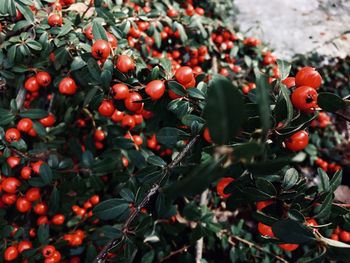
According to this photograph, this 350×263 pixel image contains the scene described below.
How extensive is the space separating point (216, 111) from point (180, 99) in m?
0.95

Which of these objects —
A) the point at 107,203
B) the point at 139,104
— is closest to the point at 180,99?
the point at 139,104

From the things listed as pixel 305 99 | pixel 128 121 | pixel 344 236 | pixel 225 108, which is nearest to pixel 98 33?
pixel 128 121

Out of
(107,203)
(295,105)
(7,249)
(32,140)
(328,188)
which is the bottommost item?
(7,249)

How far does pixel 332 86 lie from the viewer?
3.65 metres

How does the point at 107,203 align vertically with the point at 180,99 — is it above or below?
below

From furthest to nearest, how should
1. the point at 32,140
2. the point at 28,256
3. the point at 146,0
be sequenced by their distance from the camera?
the point at 146,0 → the point at 32,140 → the point at 28,256

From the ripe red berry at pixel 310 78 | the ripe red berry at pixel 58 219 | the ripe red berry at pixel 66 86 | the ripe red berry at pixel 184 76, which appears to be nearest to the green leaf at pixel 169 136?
the ripe red berry at pixel 184 76

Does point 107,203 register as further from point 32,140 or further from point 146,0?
point 146,0

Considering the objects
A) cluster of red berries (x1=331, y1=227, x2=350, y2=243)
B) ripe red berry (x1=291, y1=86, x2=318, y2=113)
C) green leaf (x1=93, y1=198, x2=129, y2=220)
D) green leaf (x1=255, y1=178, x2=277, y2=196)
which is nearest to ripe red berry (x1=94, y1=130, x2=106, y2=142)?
green leaf (x1=93, y1=198, x2=129, y2=220)

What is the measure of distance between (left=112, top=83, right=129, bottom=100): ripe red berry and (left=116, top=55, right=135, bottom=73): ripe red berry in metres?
0.09

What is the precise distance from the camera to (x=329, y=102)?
3.88 feet

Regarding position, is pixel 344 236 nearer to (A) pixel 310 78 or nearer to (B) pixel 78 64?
(A) pixel 310 78

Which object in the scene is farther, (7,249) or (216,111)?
(7,249)

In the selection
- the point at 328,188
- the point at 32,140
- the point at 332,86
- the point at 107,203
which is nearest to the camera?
the point at 328,188
